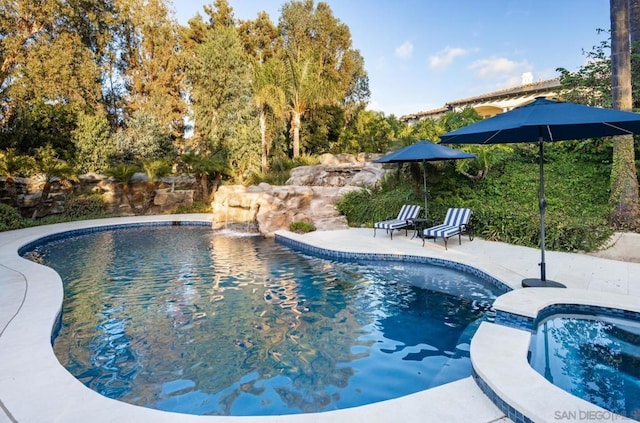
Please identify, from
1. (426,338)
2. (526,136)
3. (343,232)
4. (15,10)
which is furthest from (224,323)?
(15,10)

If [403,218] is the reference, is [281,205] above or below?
above

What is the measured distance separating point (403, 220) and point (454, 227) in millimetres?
1673

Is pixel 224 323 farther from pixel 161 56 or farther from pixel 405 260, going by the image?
pixel 161 56

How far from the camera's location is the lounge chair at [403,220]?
9.73m

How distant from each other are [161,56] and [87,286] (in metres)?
21.7

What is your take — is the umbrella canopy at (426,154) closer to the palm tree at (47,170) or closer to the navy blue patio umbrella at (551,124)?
the navy blue patio umbrella at (551,124)

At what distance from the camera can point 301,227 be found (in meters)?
11.5

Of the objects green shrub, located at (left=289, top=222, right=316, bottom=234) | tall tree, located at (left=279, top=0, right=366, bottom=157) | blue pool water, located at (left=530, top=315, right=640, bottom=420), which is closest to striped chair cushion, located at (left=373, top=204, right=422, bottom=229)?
green shrub, located at (left=289, top=222, right=316, bottom=234)

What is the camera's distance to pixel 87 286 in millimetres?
7016

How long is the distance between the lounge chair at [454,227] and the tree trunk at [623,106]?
9.32ft

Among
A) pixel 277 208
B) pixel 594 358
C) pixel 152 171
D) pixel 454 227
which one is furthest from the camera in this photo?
pixel 152 171

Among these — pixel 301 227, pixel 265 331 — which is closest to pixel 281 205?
pixel 301 227

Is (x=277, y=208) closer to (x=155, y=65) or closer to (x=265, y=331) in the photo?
(x=265, y=331)

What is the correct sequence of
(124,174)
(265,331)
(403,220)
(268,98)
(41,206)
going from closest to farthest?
(265,331) < (403,220) < (41,206) < (124,174) < (268,98)
